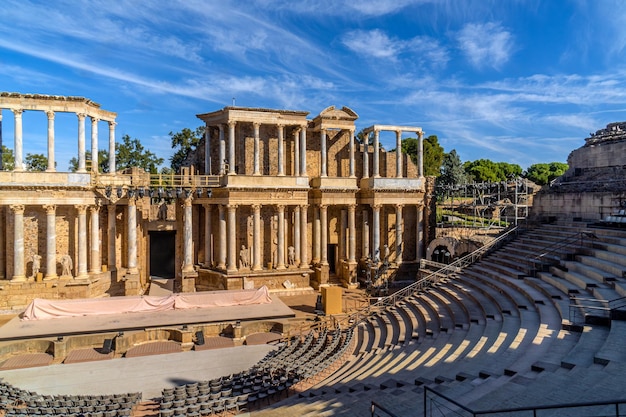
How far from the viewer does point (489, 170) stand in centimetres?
8069

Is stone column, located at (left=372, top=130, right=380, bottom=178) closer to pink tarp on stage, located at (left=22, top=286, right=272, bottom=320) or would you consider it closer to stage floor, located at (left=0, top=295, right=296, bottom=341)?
pink tarp on stage, located at (left=22, top=286, right=272, bottom=320)

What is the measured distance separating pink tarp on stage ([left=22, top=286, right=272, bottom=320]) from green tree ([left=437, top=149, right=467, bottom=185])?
52353 mm

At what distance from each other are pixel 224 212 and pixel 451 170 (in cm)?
5019

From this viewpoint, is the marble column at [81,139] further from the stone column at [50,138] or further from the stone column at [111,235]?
the stone column at [111,235]

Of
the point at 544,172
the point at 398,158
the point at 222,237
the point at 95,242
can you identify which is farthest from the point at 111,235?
the point at 544,172

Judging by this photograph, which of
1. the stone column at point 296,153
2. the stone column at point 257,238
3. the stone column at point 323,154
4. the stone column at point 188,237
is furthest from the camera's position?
the stone column at point 323,154

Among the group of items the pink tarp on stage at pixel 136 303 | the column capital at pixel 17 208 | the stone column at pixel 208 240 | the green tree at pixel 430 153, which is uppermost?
the green tree at pixel 430 153

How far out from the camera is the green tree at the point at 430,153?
66.9m

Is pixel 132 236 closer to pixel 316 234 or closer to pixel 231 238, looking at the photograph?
pixel 231 238

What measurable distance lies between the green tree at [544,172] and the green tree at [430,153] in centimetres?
2266

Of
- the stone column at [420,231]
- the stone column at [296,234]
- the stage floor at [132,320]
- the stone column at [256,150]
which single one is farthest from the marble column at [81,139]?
the stone column at [420,231]

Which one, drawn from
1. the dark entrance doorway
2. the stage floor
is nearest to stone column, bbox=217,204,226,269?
the stage floor

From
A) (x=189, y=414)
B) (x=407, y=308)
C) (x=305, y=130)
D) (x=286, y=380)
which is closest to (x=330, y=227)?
(x=305, y=130)

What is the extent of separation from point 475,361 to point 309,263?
22741 mm
